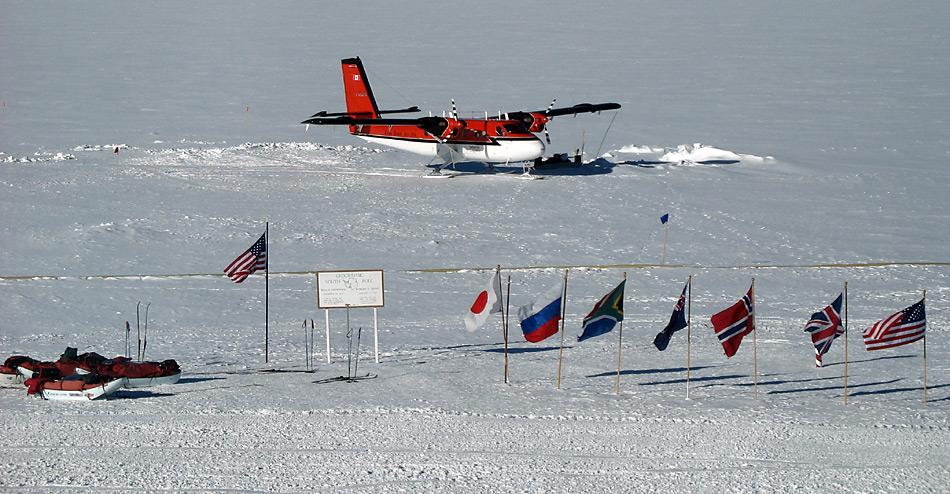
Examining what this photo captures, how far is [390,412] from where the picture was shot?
725 inches

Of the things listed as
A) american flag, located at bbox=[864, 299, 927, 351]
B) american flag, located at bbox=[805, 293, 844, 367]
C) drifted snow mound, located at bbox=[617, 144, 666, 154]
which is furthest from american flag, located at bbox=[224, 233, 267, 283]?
drifted snow mound, located at bbox=[617, 144, 666, 154]

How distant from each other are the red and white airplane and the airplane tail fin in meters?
0.04

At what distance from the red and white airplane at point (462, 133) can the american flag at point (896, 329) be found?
22.1 m

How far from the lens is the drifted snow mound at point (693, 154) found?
4359 centimetres

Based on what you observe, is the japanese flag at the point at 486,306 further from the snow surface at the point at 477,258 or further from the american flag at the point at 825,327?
the american flag at the point at 825,327

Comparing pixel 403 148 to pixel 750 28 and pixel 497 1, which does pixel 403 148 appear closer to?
pixel 750 28

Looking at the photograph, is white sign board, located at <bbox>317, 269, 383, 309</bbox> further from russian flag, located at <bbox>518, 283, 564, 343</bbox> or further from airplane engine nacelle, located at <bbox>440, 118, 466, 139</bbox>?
airplane engine nacelle, located at <bbox>440, 118, 466, 139</bbox>

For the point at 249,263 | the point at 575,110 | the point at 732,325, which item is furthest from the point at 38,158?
the point at 732,325

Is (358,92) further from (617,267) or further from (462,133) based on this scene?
(617,267)

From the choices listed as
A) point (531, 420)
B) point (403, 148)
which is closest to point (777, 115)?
point (403, 148)

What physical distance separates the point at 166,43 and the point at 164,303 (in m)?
54.1

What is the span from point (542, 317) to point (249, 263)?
5893 millimetres

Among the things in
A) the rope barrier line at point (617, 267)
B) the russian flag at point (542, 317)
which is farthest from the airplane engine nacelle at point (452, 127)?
the russian flag at point (542, 317)

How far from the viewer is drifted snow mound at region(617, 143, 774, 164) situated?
43.6 m
